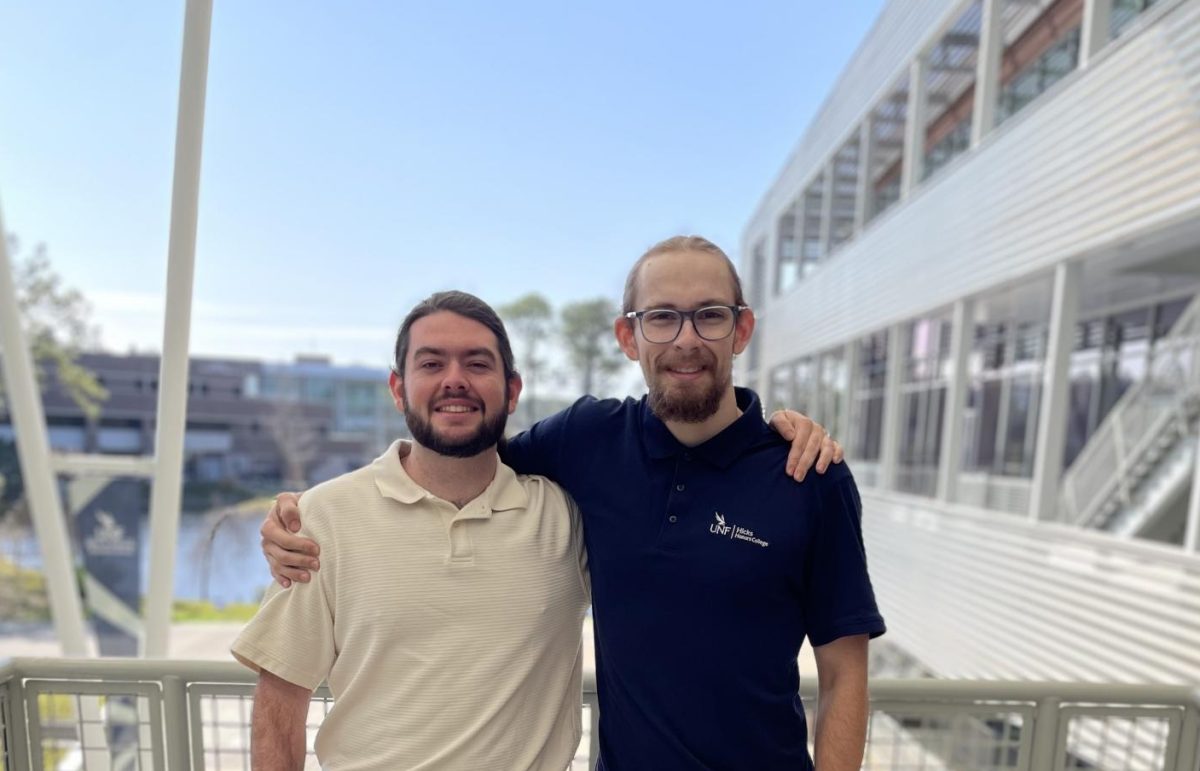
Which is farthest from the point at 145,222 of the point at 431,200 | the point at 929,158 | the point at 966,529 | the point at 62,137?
the point at 431,200

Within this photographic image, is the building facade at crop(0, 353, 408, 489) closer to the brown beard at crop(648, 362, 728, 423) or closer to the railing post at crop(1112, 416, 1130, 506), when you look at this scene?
the brown beard at crop(648, 362, 728, 423)

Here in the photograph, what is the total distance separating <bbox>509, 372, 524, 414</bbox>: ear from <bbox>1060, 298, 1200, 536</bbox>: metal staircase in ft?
20.8

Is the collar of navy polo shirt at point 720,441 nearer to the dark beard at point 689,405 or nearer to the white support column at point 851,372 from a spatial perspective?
the dark beard at point 689,405

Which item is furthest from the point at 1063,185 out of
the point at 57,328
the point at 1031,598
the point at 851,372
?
the point at 57,328

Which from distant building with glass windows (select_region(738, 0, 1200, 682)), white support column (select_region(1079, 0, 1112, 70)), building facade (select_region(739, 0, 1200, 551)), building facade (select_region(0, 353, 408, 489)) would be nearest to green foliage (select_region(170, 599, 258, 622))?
building facade (select_region(0, 353, 408, 489))

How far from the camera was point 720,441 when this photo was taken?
4.22 feet

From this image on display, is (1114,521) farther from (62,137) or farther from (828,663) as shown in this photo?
(62,137)

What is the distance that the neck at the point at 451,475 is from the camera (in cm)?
132

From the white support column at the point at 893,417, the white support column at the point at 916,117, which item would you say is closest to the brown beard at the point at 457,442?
the white support column at the point at 893,417

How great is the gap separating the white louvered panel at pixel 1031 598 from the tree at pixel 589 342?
4.06 metres

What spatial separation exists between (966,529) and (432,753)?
6708 mm

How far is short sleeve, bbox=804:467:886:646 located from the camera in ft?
3.88

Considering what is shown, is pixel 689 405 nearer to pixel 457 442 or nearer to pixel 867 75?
pixel 457 442

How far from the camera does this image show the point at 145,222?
20.8 feet
